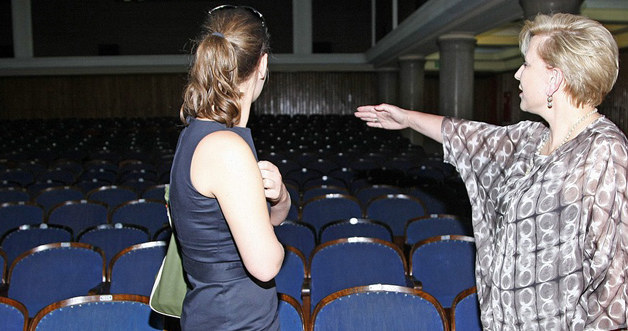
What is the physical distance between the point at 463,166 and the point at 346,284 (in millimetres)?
2185

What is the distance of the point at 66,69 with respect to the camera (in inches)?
942

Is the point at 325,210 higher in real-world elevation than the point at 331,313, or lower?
lower

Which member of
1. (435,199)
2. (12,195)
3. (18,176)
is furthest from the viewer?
(18,176)

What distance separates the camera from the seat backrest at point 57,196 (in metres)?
7.04

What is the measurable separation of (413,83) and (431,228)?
46.1 feet

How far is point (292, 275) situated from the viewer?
4195mm

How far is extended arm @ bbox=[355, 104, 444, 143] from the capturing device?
7.65 feet

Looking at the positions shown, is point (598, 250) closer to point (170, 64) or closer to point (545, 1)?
point (545, 1)

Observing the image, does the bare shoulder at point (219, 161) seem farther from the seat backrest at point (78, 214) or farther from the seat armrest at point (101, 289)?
the seat backrest at point (78, 214)

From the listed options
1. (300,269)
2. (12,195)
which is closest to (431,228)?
(300,269)

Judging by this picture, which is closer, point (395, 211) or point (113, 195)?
point (395, 211)

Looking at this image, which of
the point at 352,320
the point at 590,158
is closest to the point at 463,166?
the point at 590,158

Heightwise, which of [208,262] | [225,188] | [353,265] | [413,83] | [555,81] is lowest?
[353,265]

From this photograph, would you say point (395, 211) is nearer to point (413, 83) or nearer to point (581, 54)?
point (581, 54)
